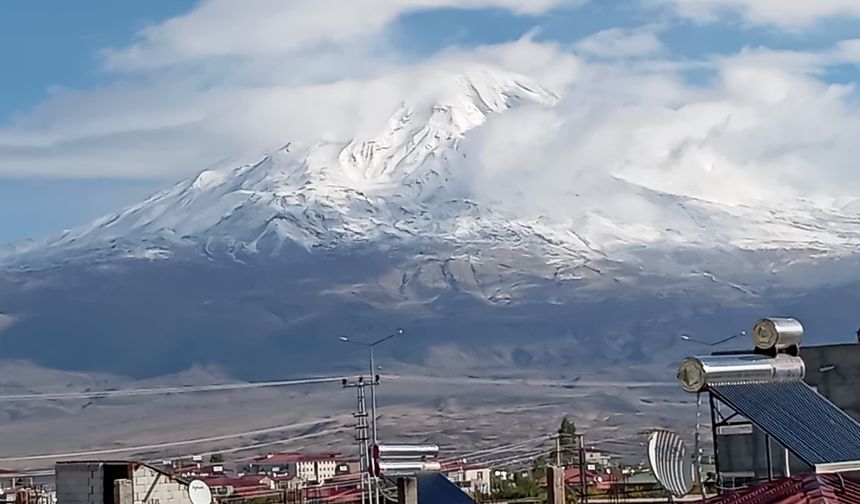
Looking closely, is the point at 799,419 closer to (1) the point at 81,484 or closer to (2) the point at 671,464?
(2) the point at 671,464

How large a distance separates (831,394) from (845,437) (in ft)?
40.4

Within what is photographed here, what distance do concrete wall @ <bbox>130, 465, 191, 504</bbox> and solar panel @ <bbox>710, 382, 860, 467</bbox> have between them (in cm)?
1109

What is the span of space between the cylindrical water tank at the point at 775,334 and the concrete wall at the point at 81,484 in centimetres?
1028

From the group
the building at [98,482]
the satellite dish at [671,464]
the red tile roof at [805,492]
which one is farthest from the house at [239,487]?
the red tile roof at [805,492]

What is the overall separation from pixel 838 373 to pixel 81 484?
1253 centimetres

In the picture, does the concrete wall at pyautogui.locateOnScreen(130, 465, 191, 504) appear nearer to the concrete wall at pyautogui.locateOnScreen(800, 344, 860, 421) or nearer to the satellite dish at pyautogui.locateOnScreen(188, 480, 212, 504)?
the satellite dish at pyautogui.locateOnScreen(188, 480, 212, 504)

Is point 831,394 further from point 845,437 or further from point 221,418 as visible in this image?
point 221,418

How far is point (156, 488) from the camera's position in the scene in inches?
927

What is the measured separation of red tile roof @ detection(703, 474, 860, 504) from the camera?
39.4 feet

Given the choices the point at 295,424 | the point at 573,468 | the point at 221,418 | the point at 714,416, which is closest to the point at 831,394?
the point at 714,416

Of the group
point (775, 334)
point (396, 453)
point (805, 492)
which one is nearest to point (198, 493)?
point (396, 453)

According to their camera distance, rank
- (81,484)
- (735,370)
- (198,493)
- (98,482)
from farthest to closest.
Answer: (198,493), (81,484), (98,482), (735,370)

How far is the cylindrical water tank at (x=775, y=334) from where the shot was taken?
52.4ft

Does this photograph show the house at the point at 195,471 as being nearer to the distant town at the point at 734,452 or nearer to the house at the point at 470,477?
the distant town at the point at 734,452
